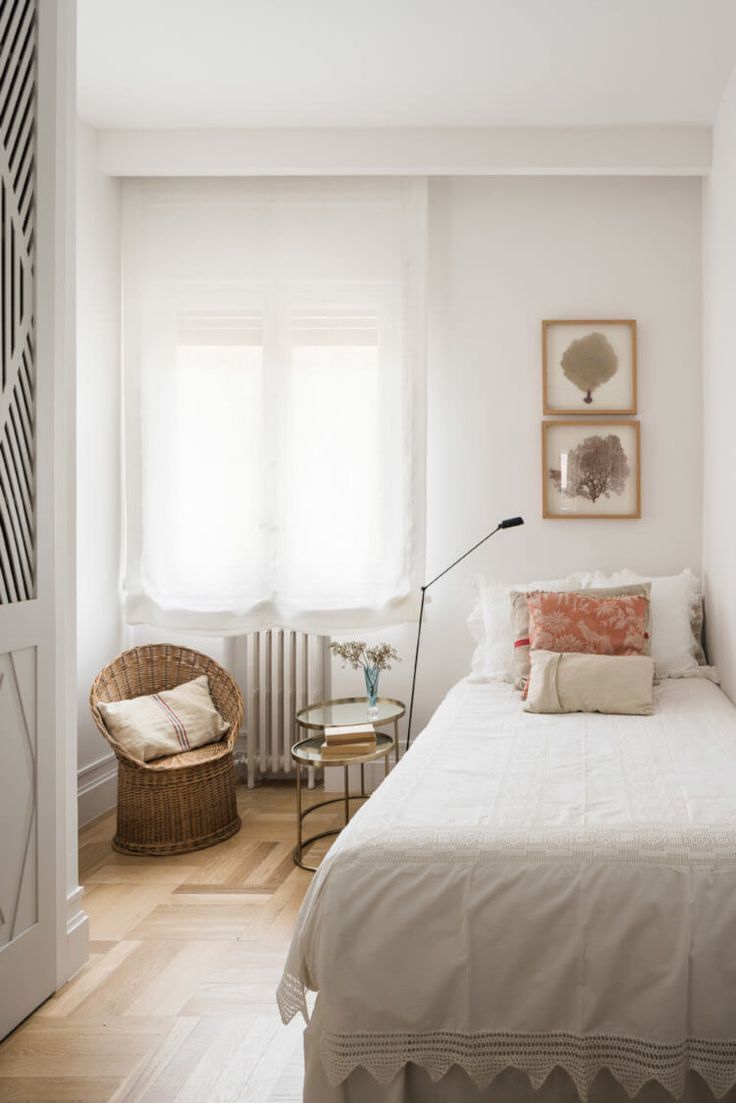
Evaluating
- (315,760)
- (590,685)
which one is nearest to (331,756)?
(315,760)

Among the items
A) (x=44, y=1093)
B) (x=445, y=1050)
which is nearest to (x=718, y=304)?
(x=445, y=1050)

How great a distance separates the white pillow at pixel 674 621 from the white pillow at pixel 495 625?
0.16m

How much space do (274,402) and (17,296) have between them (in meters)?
1.85

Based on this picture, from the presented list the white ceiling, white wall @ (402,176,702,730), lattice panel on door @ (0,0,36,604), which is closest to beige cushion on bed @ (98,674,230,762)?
white wall @ (402,176,702,730)

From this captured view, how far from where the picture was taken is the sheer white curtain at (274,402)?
4.01 metres

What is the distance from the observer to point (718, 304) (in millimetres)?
3574

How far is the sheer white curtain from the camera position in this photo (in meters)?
4.01

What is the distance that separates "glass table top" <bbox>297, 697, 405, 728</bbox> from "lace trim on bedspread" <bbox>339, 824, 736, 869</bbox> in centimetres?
149

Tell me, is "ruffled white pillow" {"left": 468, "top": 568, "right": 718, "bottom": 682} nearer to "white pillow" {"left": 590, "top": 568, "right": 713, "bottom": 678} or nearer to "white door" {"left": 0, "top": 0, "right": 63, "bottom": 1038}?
"white pillow" {"left": 590, "top": 568, "right": 713, "bottom": 678}

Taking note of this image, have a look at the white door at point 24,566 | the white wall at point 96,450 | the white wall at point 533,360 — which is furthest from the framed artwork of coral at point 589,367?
the white door at point 24,566

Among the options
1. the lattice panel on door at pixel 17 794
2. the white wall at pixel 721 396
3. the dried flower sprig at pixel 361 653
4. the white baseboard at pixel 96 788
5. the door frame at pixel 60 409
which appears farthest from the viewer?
the white baseboard at pixel 96 788

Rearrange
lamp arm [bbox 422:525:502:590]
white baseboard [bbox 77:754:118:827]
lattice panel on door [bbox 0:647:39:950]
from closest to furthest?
1. lattice panel on door [bbox 0:647:39:950]
2. white baseboard [bbox 77:754:118:827]
3. lamp arm [bbox 422:525:502:590]

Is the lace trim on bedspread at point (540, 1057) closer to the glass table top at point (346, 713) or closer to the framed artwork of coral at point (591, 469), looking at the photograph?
the glass table top at point (346, 713)

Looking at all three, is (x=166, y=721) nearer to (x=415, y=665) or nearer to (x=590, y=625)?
(x=415, y=665)
